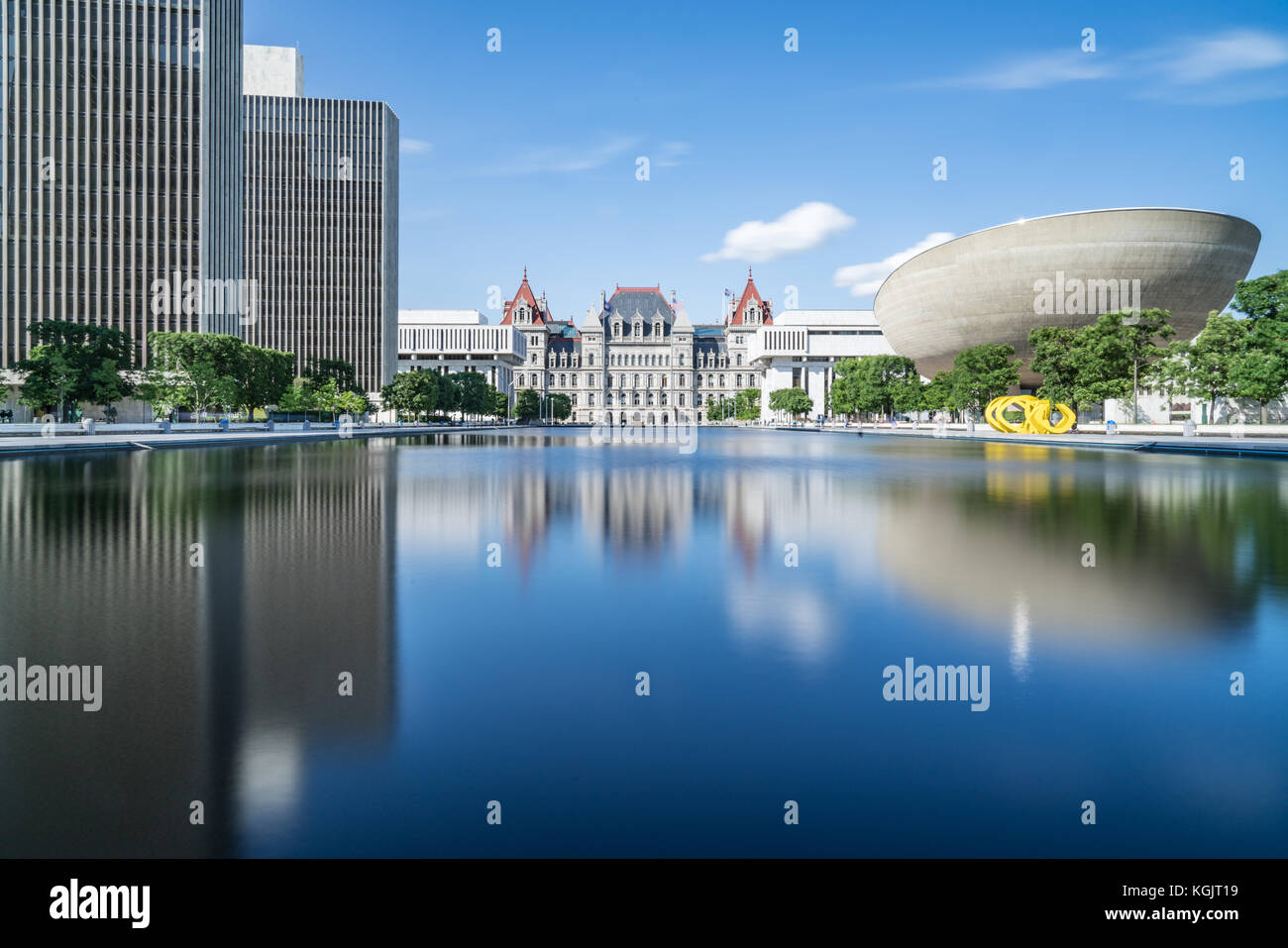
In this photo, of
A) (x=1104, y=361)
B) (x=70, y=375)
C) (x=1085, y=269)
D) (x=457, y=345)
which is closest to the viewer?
(x=70, y=375)

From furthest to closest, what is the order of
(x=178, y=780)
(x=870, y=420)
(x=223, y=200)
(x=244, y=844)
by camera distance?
(x=870, y=420)
(x=223, y=200)
(x=178, y=780)
(x=244, y=844)

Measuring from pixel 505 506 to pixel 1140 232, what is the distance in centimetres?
7990

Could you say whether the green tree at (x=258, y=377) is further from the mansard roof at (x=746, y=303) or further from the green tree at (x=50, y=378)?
the mansard roof at (x=746, y=303)

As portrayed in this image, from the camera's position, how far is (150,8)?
75500 millimetres

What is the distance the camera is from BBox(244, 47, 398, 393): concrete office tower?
11212cm

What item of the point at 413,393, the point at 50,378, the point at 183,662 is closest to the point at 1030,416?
the point at 413,393

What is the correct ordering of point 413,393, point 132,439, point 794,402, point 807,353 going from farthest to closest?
point 807,353, point 794,402, point 413,393, point 132,439

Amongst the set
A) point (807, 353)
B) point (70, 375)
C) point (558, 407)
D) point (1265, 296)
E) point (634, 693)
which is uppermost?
point (807, 353)

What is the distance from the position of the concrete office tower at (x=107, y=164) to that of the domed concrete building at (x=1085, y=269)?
7094cm

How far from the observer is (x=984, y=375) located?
227ft

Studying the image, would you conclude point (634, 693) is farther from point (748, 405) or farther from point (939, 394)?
point (748, 405)

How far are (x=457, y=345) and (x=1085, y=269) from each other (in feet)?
325

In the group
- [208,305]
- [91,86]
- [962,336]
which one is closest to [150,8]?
[91,86]
